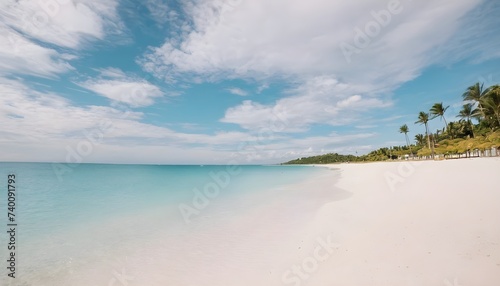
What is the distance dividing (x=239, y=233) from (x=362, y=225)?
448 cm

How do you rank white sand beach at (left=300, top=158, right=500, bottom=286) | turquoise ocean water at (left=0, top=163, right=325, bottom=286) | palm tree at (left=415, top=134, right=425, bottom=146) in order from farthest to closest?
palm tree at (left=415, top=134, right=425, bottom=146)
turquoise ocean water at (left=0, top=163, right=325, bottom=286)
white sand beach at (left=300, top=158, right=500, bottom=286)

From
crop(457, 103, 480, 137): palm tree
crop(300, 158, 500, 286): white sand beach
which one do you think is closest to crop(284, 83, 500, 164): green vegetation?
crop(457, 103, 480, 137): palm tree

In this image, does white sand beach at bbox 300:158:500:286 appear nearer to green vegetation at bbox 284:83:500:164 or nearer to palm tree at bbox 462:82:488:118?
green vegetation at bbox 284:83:500:164

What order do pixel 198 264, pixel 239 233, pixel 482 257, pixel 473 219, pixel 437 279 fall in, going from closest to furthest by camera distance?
pixel 437 279
pixel 482 257
pixel 198 264
pixel 473 219
pixel 239 233

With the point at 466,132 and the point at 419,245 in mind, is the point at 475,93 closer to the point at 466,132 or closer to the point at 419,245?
the point at 466,132

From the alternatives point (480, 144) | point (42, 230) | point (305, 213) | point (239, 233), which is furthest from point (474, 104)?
point (42, 230)

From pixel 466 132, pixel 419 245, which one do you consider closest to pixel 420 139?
pixel 466 132

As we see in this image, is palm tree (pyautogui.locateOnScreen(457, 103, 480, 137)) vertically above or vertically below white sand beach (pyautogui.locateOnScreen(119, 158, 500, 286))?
above

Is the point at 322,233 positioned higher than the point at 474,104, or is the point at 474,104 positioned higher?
the point at 474,104

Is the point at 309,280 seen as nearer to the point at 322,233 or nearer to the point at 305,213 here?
the point at 322,233

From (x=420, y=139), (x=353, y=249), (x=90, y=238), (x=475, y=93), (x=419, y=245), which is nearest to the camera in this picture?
(x=419, y=245)

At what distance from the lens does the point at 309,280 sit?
5230 mm

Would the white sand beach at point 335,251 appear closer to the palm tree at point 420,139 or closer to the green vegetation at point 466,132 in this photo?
the green vegetation at point 466,132

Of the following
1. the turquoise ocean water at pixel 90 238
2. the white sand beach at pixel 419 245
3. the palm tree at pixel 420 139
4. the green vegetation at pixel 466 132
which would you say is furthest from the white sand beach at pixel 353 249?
Answer: the palm tree at pixel 420 139
